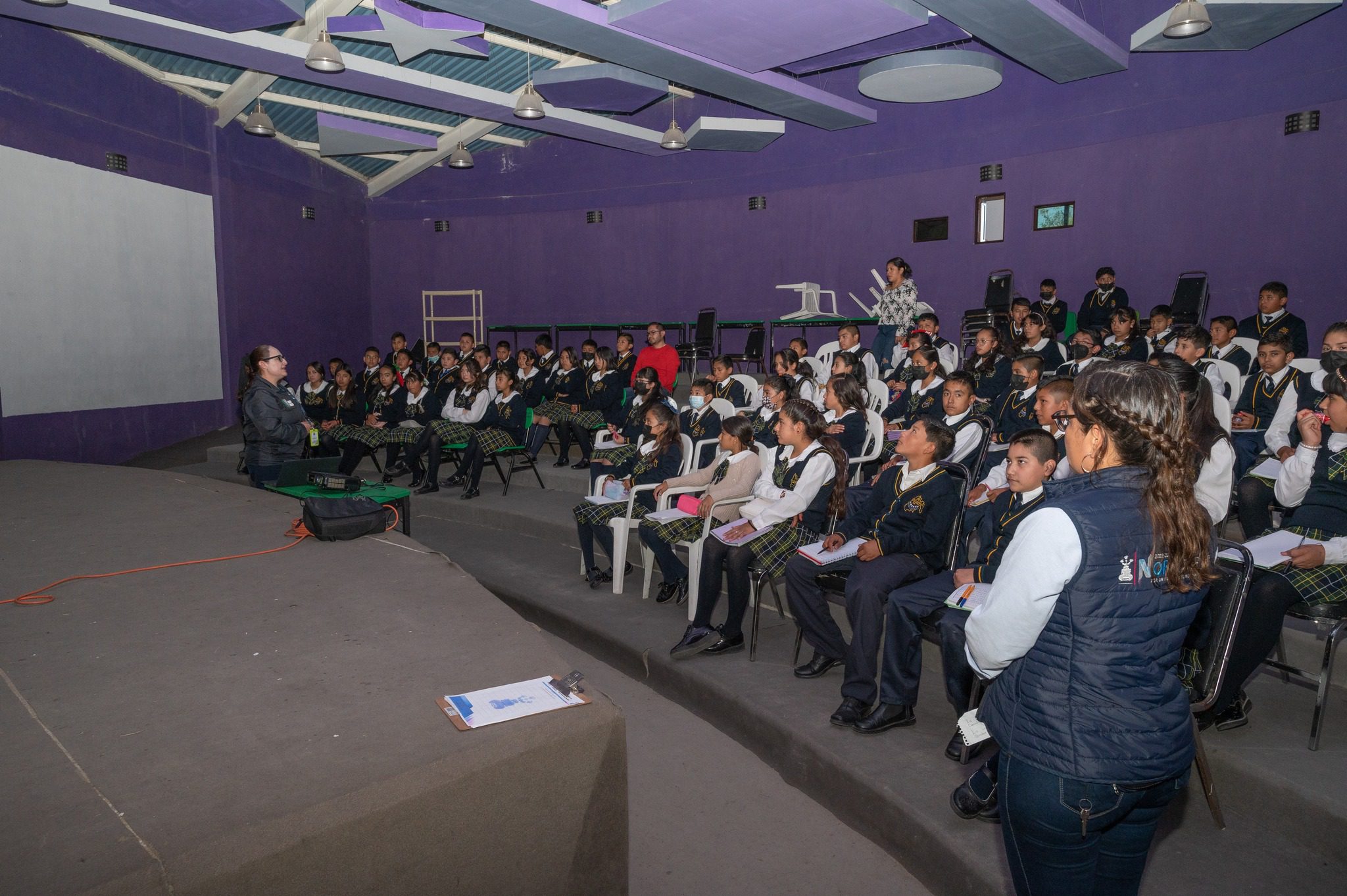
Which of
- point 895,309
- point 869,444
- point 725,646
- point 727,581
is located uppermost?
point 895,309

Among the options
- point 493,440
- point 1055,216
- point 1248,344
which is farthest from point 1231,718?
point 1055,216

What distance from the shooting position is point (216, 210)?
10805 millimetres

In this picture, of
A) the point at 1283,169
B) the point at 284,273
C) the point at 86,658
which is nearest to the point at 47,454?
the point at 284,273

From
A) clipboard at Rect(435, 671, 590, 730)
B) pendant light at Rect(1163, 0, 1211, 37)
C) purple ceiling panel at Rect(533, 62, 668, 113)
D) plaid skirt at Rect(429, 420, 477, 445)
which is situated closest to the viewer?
clipboard at Rect(435, 671, 590, 730)

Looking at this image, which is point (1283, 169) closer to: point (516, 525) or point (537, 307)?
point (516, 525)

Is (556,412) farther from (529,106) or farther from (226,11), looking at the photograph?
(226,11)

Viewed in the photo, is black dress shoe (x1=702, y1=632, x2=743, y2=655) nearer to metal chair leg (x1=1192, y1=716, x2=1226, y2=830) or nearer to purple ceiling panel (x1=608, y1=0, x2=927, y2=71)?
metal chair leg (x1=1192, y1=716, x2=1226, y2=830)

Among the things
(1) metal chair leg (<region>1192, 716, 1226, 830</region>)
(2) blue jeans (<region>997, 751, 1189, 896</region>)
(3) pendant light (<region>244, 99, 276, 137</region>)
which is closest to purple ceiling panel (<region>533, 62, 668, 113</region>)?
(3) pendant light (<region>244, 99, 276, 137</region>)

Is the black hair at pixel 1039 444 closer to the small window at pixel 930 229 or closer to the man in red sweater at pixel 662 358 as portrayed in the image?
the man in red sweater at pixel 662 358

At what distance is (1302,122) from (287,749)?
29.9 feet

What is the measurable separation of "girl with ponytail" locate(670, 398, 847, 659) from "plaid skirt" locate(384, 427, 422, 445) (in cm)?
415

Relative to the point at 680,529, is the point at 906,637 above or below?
below

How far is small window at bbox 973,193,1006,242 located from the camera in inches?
374

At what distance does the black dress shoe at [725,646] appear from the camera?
3682 mm
